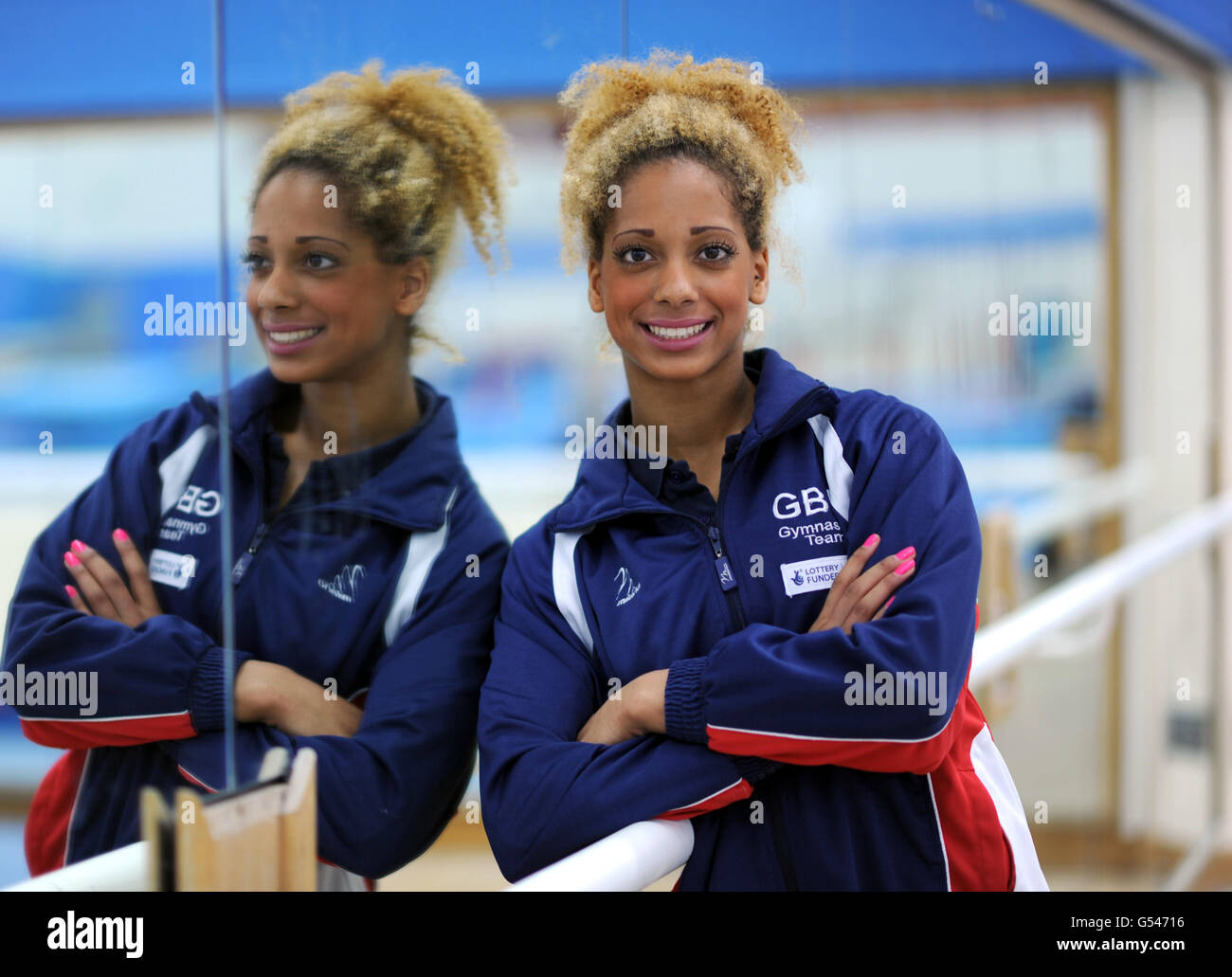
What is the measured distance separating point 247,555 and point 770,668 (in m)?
0.58

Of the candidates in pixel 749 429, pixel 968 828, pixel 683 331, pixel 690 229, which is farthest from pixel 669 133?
pixel 968 828

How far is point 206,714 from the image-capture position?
1.29 metres

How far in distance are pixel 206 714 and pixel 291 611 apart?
0.47 ft

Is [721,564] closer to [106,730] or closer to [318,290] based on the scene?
[318,290]

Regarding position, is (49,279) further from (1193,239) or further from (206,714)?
(1193,239)

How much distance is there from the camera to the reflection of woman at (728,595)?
121 centimetres

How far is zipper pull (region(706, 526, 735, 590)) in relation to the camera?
4.28ft

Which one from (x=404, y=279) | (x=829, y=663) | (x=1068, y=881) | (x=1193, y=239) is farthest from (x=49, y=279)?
(x=1193, y=239)

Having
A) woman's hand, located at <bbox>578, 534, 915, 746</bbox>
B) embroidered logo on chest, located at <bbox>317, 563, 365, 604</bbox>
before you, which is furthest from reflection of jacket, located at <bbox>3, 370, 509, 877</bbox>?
woman's hand, located at <bbox>578, 534, 915, 746</bbox>

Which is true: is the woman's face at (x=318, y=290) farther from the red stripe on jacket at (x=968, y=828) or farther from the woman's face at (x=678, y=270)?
the red stripe on jacket at (x=968, y=828)

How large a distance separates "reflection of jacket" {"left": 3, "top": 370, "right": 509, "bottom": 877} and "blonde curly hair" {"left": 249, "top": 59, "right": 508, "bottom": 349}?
0.19 m

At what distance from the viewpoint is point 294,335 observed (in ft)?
4.44

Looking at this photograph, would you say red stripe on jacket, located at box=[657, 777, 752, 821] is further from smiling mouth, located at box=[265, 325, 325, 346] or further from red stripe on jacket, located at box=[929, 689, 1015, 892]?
smiling mouth, located at box=[265, 325, 325, 346]

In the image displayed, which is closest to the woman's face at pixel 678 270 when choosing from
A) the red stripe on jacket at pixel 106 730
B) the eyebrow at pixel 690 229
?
the eyebrow at pixel 690 229
